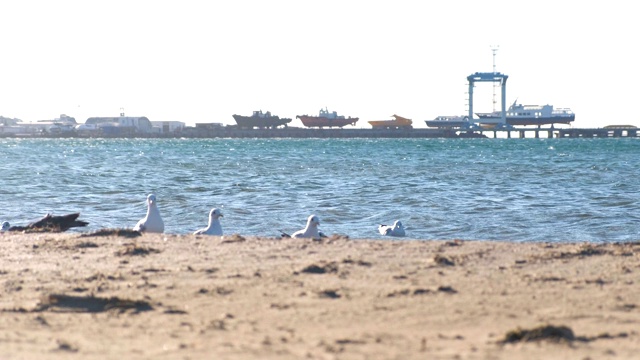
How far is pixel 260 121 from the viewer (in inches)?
5940

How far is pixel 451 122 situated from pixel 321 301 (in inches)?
5422

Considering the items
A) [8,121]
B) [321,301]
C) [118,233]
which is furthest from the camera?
[8,121]

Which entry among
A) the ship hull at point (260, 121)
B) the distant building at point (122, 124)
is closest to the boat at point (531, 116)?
the ship hull at point (260, 121)

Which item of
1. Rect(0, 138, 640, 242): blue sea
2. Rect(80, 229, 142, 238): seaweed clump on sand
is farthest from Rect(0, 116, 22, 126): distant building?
Rect(80, 229, 142, 238): seaweed clump on sand

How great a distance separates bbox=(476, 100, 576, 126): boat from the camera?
5620 inches

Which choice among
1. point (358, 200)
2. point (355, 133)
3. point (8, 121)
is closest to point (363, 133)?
point (355, 133)

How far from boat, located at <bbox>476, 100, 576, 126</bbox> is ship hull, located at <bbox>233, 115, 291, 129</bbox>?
28.1 meters

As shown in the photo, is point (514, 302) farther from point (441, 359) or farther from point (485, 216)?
point (485, 216)

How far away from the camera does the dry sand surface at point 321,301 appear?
5.61 m

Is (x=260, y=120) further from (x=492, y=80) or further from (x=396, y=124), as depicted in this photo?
(x=492, y=80)

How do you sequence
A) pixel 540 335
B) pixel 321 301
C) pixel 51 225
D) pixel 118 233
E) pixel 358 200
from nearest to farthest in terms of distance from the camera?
pixel 540 335 → pixel 321 301 → pixel 118 233 → pixel 51 225 → pixel 358 200

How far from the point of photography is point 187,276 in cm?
807

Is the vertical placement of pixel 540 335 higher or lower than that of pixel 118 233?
higher

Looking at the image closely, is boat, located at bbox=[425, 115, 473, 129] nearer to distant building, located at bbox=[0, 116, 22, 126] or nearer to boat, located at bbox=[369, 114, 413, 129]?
boat, located at bbox=[369, 114, 413, 129]
